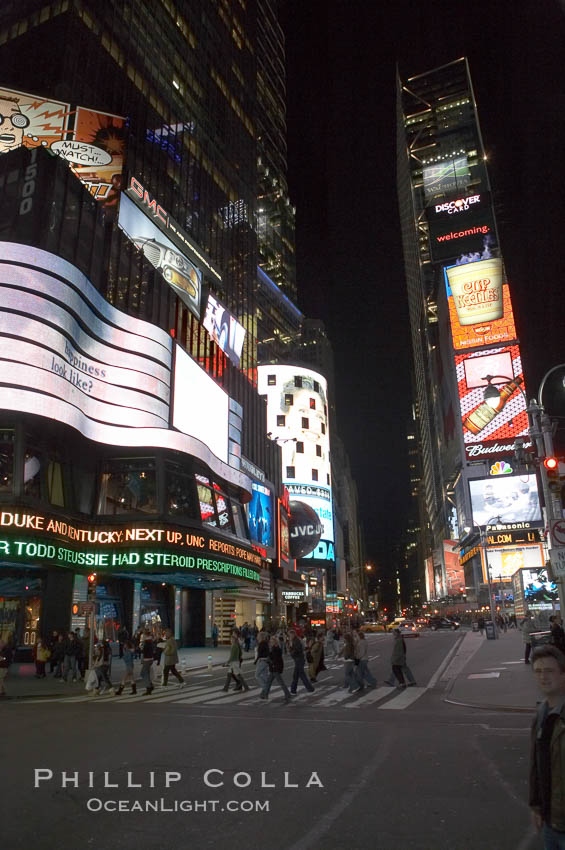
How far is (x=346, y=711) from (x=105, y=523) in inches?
829

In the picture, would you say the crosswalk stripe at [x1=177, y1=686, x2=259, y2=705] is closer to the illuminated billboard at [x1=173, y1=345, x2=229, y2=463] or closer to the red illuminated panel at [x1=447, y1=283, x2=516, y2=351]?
the illuminated billboard at [x1=173, y1=345, x2=229, y2=463]

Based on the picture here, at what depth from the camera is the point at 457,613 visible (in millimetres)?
114312

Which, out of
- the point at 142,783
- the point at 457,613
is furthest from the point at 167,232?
the point at 457,613

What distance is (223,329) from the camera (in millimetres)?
52969

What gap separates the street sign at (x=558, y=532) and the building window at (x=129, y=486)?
893 inches

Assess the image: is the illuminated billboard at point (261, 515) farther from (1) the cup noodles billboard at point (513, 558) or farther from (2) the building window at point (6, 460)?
(1) the cup noodles billboard at point (513, 558)

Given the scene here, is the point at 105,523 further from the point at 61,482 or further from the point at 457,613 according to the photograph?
the point at 457,613

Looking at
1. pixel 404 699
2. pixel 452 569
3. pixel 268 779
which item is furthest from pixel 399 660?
pixel 452 569

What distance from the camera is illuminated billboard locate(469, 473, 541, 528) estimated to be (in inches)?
3556

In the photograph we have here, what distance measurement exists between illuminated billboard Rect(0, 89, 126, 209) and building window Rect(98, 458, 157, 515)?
20472 mm

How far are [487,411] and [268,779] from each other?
93000 mm

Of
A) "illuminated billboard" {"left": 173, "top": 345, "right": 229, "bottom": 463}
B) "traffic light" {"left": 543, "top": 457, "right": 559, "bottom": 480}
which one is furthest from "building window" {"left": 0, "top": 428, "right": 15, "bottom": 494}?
"traffic light" {"left": 543, "top": 457, "right": 559, "bottom": 480}

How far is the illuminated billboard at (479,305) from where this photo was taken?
97.2m

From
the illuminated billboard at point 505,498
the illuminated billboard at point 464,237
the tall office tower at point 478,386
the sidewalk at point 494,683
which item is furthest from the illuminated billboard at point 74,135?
the illuminated billboard at point 464,237
